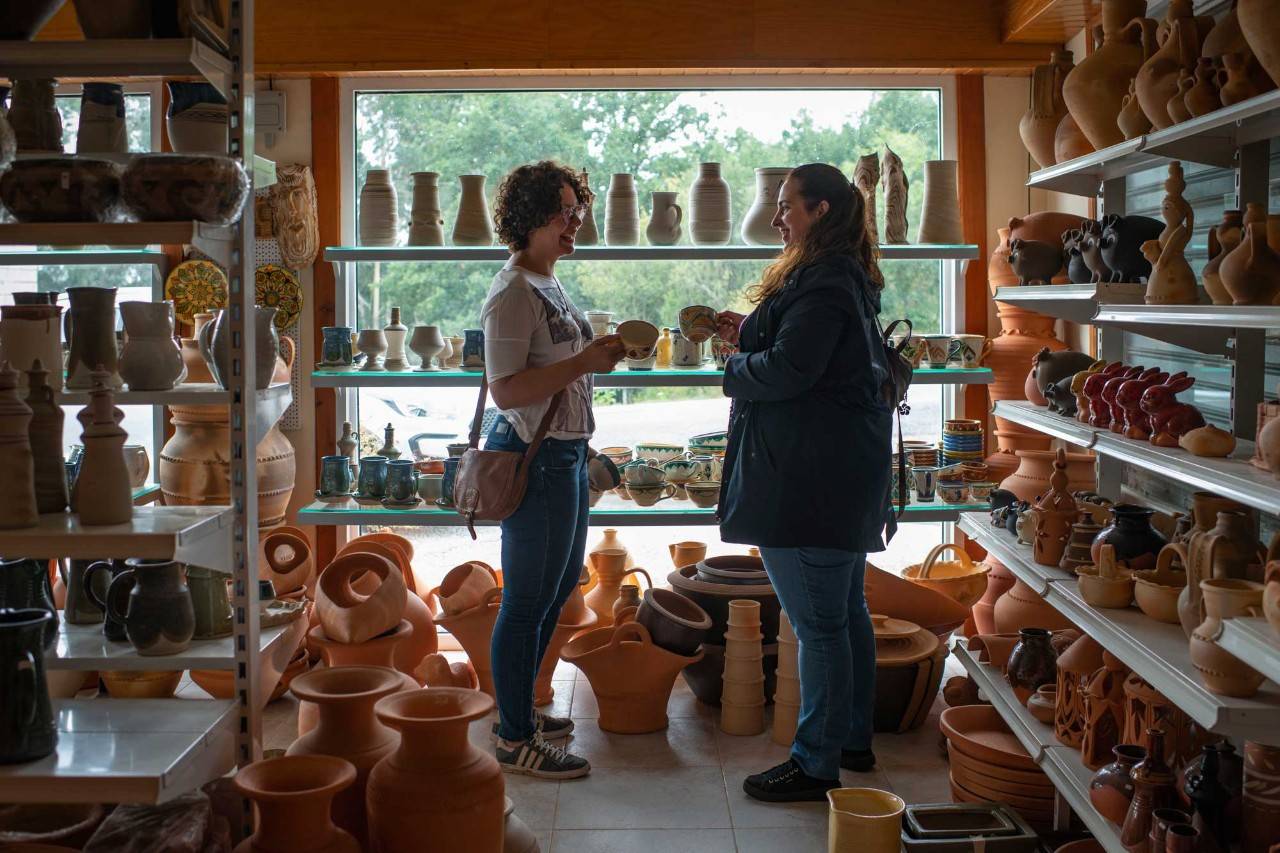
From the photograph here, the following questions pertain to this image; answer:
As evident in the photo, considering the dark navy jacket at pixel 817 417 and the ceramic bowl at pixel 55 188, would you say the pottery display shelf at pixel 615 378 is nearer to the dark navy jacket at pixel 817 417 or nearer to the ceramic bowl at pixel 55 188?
the dark navy jacket at pixel 817 417

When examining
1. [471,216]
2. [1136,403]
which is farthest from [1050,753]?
[471,216]

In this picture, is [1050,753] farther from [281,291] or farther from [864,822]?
[281,291]

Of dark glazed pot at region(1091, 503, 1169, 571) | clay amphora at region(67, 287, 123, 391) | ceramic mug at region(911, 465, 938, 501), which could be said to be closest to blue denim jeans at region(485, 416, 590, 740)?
clay amphora at region(67, 287, 123, 391)

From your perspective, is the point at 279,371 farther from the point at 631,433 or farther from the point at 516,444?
the point at 631,433

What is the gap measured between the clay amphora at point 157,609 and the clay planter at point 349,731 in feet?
0.91

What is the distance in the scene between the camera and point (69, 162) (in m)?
2.28

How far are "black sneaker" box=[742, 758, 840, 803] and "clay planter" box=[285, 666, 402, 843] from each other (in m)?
1.12

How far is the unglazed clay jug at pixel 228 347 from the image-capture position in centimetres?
250

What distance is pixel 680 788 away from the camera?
339cm

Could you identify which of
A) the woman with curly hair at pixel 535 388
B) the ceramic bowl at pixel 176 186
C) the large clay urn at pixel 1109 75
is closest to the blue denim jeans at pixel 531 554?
the woman with curly hair at pixel 535 388

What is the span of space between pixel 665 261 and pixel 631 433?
2.41 feet

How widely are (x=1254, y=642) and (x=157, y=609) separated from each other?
2.09 meters

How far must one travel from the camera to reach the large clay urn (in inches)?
120

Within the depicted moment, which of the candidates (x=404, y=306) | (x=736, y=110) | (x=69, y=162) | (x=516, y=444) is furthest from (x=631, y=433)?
(x=69, y=162)
